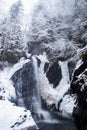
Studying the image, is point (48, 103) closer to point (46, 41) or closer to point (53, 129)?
point (53, 129)

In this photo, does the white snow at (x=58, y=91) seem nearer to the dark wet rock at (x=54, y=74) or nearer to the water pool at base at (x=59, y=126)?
the dark wet rock at (x=54, y=74)

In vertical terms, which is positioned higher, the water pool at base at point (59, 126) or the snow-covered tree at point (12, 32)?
the snow-covered tree at point (12, 32)

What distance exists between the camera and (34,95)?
111ft

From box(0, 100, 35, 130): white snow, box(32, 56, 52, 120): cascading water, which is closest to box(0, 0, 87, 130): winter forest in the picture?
box(32, 56, 52, 120): cascading water

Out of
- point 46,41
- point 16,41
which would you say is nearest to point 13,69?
point 16,41

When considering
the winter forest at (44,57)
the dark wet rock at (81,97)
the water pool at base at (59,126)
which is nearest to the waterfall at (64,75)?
the winter forest at (44,57)

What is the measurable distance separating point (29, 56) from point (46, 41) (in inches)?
178

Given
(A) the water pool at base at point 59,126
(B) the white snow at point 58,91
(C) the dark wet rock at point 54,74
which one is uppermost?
(C) the dark wet rock at point 54,74

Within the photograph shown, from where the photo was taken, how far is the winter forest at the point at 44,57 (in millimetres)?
30953

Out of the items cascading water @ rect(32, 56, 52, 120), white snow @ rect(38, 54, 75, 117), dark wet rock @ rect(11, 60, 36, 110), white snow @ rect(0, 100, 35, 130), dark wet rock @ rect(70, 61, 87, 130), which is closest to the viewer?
dark wet rock @ rect(70, 61, 87, 130)

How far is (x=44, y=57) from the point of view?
127 ft

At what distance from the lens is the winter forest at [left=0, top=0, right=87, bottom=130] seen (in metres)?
31.0

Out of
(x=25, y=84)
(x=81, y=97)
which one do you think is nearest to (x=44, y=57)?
(x=25, y=84)

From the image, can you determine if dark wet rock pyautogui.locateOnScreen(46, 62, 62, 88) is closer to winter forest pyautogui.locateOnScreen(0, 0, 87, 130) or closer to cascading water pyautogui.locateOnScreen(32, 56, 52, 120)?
winter forest pyautogui.locateOnScreen(0, 0, 87, 130)
